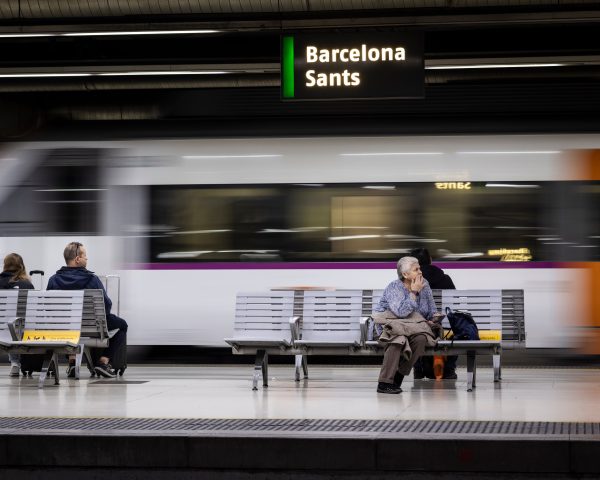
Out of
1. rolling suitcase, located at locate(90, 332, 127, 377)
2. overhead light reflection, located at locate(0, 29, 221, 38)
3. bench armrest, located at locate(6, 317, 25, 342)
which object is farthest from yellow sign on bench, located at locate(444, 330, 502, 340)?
overhead light reflection, located at locate(0, 29, 221, 38)

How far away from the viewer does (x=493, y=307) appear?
10.2 m

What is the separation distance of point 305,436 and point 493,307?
4.52 metres

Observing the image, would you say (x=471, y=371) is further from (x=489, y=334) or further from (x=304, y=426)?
(x=304, y=426)

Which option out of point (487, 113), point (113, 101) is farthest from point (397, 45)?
point (113, 101)

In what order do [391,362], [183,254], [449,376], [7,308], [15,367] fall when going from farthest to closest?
[183,254]
[15,367]
[7,308]
[449,376]
[391,362]

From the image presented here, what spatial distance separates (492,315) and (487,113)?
11.4 ft

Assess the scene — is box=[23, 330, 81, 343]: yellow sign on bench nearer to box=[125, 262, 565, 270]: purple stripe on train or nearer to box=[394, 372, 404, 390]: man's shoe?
box=[125, 262, 565, 270]: purple stripe on train

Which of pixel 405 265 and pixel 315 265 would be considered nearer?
pixel 405 265

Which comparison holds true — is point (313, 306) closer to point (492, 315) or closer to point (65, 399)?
point (492, 315)

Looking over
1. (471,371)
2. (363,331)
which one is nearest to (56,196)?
(363,331)

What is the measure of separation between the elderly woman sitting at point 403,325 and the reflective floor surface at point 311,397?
227mm

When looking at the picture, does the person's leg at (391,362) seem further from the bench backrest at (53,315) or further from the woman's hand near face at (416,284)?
the bench backrest at (53,315)

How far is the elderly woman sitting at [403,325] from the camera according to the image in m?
8.98

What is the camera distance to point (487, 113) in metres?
12.8
